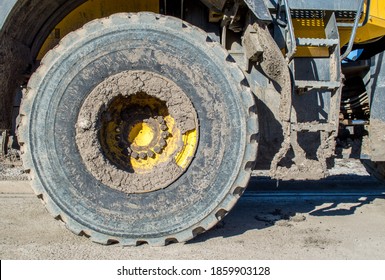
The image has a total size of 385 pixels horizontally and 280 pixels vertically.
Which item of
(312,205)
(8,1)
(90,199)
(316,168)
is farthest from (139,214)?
(312,205)

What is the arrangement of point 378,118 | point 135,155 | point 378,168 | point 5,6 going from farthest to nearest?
point 378,168 → point 378,118 → point 135,155 → point 5,6

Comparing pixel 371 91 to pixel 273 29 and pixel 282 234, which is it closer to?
pixel 273 29

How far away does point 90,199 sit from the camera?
347 centimetres

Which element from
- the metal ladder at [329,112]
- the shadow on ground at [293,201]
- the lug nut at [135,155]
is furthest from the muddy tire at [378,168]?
the lug nut at [135,155]

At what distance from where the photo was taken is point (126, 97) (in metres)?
3.59

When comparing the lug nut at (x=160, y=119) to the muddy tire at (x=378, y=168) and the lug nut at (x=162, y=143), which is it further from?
the muddy tire at (x=378, y=168)

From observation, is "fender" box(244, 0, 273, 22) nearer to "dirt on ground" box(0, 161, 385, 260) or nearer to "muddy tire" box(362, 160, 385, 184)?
"dirt on ground" box(0, 161, 385, 260)

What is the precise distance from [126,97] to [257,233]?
1443 mm

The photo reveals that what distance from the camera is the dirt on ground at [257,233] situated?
342 cm

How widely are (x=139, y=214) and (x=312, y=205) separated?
226cm

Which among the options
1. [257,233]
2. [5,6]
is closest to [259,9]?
[257,233]

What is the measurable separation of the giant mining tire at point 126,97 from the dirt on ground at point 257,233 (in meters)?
0.15

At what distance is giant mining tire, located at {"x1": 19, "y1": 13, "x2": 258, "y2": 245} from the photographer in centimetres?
347

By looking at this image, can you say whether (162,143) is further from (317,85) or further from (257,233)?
(317,85)
